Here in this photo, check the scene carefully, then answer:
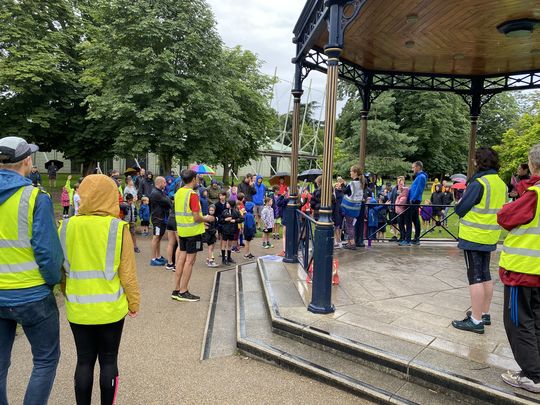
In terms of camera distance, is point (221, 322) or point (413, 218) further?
point (413, 218)

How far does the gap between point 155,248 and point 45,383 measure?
547 centimetres

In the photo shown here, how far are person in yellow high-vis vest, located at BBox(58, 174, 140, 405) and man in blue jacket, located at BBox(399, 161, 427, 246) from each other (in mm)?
7244

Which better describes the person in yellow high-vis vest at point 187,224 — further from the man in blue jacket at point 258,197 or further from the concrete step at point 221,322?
the man in blue jacket at point 258,197

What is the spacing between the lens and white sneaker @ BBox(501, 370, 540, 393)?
2.88 metres

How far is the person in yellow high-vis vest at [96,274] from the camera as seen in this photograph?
8.23 feet

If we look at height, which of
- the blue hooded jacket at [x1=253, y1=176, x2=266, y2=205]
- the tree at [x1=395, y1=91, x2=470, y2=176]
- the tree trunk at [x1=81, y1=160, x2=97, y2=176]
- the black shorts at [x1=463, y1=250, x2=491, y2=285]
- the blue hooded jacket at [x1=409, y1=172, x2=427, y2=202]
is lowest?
the black shorts at [x1=463, y1=250, x2=491, y2=285]

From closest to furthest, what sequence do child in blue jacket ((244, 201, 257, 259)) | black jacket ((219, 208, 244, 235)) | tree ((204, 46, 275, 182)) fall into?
black jacket ((219, 208, 244, 235)), child in blue jacket ((244, 201, 257, 259)), tree ((204, 46, 275, 182))

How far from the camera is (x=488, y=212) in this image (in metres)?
3.74

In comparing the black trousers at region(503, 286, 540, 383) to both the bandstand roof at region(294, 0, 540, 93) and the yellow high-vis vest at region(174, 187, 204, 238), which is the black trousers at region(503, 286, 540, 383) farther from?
the yellow high-vis vest at region(174, 187, 204, 238)

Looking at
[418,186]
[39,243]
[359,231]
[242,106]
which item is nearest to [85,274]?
[39,243]

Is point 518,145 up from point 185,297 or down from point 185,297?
up

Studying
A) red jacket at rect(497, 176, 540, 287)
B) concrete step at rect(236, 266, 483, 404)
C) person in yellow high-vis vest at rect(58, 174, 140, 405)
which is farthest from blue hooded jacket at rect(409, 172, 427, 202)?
person in yellow high-vis vest at rect(58, 174, 140, 405)

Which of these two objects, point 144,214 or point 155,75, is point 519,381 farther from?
point 155,75

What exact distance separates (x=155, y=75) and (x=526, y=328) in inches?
553
